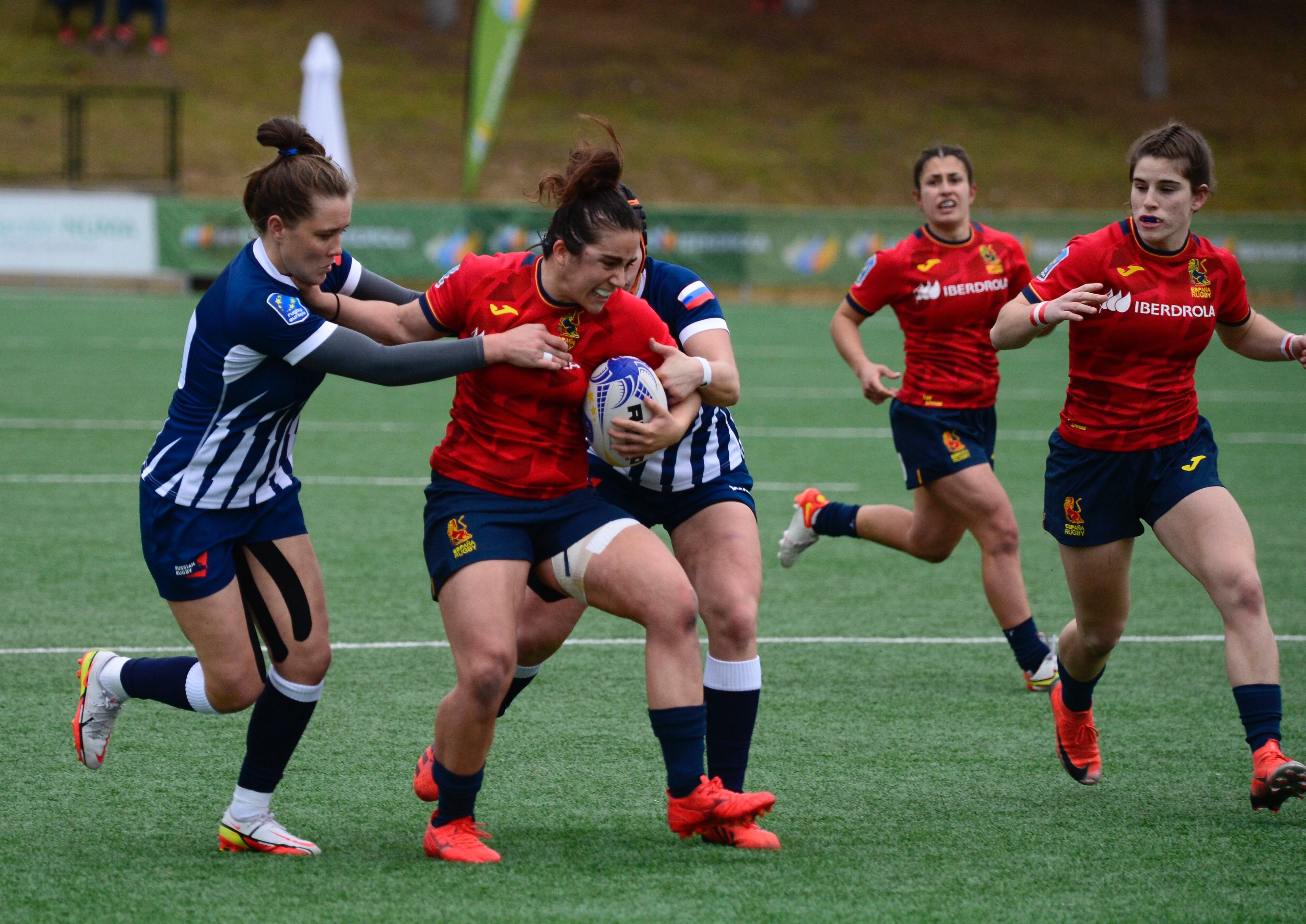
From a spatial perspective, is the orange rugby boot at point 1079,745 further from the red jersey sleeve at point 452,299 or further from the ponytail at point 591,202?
the red jersey sleeve at point 452,299

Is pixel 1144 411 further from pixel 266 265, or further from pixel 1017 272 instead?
pixel 266 265

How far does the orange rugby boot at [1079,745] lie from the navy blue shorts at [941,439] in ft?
5.36

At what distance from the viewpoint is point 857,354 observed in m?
6.67

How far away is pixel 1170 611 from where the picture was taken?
7148mm

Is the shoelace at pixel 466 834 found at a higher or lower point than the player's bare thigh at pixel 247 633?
lower

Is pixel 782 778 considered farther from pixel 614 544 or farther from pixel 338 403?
pixel 338 403

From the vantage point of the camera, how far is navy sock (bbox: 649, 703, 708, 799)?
3951 millimetres

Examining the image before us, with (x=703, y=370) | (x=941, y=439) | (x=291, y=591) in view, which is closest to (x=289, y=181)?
(x=291, y=591)

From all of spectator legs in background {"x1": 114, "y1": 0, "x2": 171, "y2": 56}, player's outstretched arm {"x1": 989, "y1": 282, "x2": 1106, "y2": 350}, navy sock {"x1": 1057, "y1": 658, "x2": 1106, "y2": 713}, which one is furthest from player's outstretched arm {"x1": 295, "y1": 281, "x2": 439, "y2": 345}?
spectator legs in background {"x1": 114, "y1": 0, "x2": 171, "y2": 56}

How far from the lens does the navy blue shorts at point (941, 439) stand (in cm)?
626

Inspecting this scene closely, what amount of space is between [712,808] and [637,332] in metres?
1.29

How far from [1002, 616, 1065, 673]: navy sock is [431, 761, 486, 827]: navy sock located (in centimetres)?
274

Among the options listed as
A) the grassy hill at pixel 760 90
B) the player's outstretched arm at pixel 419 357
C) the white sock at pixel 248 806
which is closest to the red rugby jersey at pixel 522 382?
the player's outstretched arm at pixel 419 357

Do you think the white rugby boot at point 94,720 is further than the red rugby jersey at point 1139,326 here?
No
